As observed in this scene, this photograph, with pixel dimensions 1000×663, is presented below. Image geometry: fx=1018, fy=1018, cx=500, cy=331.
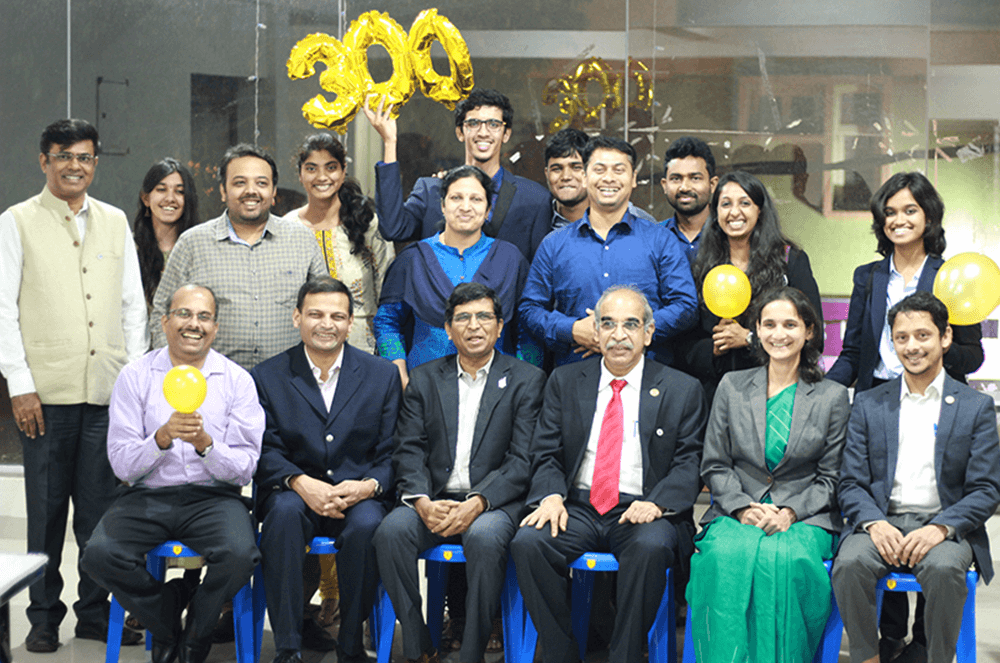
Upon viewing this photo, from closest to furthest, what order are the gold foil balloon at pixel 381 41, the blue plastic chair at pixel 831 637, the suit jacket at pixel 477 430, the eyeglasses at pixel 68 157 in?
the blue plastic chair at pixel 831 637 < the suit jacket at pixel 477 430 < the eyeglasses at pixel 68 157 < the gold foil balloon at pixel 381 41

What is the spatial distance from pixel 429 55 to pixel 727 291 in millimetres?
1988

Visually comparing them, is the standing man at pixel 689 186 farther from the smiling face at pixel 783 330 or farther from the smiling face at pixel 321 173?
the smiling face at pixel 321 173

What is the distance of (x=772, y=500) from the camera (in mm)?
3322

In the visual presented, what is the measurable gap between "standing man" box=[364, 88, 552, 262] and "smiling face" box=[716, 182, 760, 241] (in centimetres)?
81

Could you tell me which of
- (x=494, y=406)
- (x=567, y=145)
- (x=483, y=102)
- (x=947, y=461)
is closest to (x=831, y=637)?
(x=947, y=461)

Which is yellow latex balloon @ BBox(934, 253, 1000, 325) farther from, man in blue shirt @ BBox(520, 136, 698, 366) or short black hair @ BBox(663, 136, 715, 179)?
short black hair @ BBox(663, 136, 715, 179)

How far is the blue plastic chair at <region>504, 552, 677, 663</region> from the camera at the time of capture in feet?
10.7

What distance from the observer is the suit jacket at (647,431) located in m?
3.43

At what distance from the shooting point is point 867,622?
10.1ft

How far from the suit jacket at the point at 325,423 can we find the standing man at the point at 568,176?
3.65ft

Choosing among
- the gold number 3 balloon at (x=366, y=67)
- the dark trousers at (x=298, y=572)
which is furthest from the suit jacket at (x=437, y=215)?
the dark trousers at (x=298, y=572)

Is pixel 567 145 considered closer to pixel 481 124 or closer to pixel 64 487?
pixel 481 124

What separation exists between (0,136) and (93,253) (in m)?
2.72

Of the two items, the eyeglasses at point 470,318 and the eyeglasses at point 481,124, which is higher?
the eyeglasses at point 481,124
